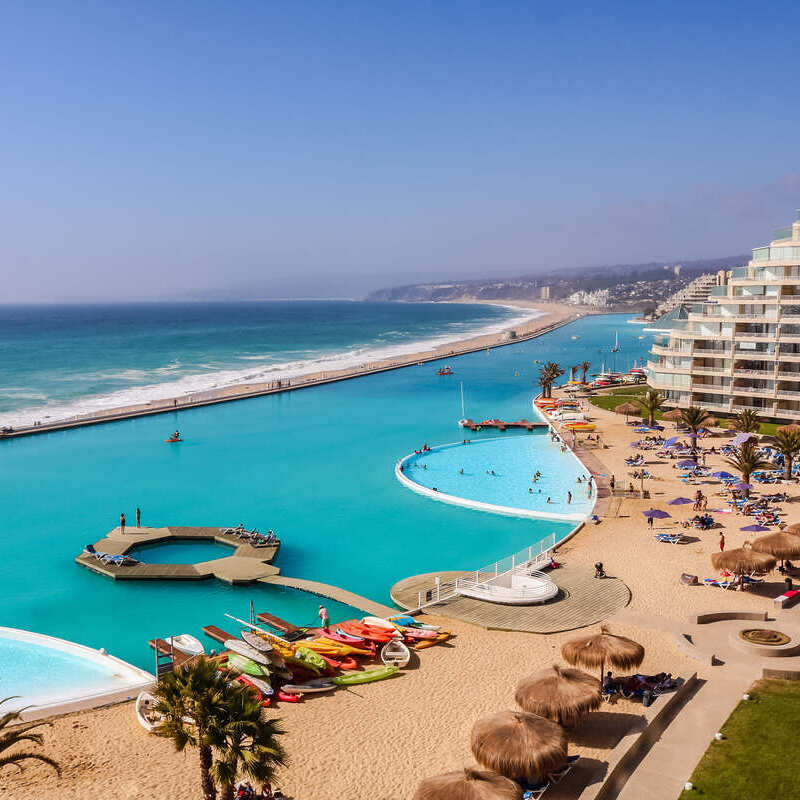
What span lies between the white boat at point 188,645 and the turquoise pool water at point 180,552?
9707 mm

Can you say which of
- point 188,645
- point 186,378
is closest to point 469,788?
point 188,645

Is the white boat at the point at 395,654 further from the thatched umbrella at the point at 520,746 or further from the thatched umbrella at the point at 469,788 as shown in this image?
the thatched umbrella at the point at 469,788

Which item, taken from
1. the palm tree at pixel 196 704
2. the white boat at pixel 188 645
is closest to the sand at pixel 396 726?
the white boat at pixel 188 645

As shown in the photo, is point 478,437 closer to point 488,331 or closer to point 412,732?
point 412,732

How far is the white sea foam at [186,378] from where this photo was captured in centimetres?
7500

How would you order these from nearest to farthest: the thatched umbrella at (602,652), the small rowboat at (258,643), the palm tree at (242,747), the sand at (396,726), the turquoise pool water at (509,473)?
the palm tree at (242,747) → the sand at (396,726) → the thatched umbrella at (602,652) → the small rowboat at (258,643) → the turquoise pool water at (509,473)

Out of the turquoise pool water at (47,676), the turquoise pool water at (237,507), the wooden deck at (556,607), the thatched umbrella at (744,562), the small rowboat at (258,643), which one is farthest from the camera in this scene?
the turquoise pool water at (237,507)

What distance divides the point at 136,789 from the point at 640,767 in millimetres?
10990

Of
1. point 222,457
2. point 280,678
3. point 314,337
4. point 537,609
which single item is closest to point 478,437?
point 222,457

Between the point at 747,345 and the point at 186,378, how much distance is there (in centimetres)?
7349

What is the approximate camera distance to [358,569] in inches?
1228

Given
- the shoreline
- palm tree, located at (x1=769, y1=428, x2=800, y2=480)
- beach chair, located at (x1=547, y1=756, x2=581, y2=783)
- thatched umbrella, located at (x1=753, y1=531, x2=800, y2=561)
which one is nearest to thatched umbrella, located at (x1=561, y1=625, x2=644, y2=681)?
beach chair, located at (x1=547, y1=756, x2=581, y2=783)

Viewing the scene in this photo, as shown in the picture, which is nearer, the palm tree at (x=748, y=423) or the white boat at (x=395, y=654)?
the white boat at (x=395, y=654)

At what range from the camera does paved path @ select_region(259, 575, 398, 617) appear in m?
26.4
